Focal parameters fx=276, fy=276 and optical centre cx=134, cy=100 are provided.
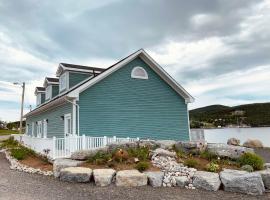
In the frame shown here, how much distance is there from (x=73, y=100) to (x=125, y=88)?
11.7 feet

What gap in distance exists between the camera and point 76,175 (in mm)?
8828

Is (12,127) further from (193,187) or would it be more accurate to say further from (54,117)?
(193,187)

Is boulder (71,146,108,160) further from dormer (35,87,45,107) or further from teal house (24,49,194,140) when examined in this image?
dormer (35,87,45,107)

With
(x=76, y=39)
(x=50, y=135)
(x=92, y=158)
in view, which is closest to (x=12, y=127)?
(x=50, y=135)

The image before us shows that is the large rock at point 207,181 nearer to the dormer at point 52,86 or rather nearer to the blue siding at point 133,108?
the blue siding at point 133,108

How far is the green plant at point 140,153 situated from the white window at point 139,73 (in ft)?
23.9

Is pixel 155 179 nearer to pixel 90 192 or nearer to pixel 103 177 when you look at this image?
pixel 103 177

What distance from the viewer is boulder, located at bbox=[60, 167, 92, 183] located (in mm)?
8742

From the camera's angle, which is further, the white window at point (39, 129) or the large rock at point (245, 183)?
the white window at point (39, 129)

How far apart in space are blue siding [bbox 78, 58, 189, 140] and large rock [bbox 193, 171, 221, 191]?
8308 mm

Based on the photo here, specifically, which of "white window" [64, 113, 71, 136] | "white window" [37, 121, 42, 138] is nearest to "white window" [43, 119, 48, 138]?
"white window" [37, 121, 42, 138]

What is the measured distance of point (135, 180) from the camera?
8328 mm

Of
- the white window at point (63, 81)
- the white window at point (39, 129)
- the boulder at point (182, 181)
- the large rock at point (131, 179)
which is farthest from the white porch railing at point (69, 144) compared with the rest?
the white window at point (39, 129)

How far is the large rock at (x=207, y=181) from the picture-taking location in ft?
26.4
